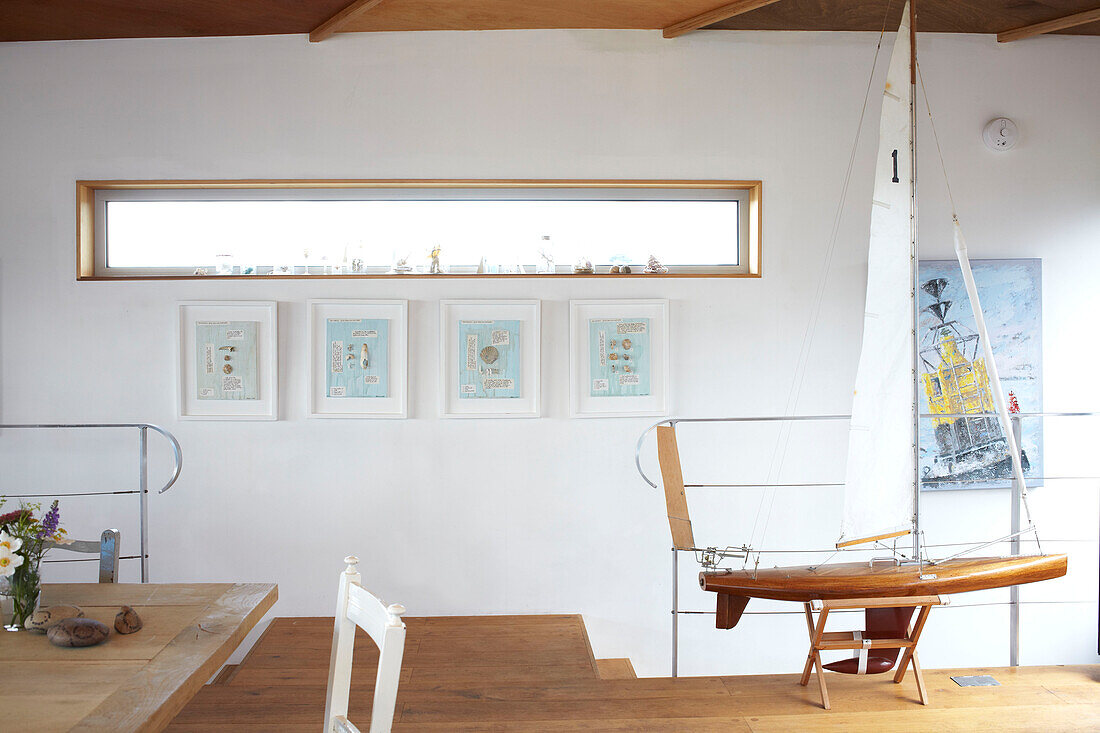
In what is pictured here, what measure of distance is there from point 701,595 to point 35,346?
10.9ft

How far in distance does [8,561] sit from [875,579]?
2486 millimetres

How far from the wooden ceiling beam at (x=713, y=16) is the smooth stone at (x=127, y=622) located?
10.2 ft

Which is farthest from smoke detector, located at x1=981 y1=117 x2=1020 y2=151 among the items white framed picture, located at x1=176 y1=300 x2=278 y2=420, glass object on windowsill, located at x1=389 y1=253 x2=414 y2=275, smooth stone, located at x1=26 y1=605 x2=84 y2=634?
smooth stone, located at x1=26 y1=605 x2=84 y2=634

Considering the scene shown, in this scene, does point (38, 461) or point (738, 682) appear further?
point (38, 461)

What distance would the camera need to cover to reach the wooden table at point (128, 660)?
1326mm

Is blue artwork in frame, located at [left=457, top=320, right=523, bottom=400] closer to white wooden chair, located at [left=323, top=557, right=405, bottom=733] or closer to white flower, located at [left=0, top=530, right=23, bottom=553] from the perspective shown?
white wooden chair, located at [left=323, top=557, right=405, bottom=733]

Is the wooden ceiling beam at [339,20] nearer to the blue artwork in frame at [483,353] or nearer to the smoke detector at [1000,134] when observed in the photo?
the blue artwork in frame at [483,353]

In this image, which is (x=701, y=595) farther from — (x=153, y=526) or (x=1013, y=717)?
(x=153, y=526)

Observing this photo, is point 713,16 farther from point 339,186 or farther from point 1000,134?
point 339,186

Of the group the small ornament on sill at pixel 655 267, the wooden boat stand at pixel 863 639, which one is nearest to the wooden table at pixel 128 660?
the wooden boat stand at pixel 863 639

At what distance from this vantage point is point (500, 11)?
332 centimetres

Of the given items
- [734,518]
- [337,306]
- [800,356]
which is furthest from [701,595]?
[337,306]

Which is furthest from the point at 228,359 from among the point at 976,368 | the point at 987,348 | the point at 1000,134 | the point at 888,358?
the point at 1000,134

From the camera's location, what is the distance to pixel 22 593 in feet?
5.68
